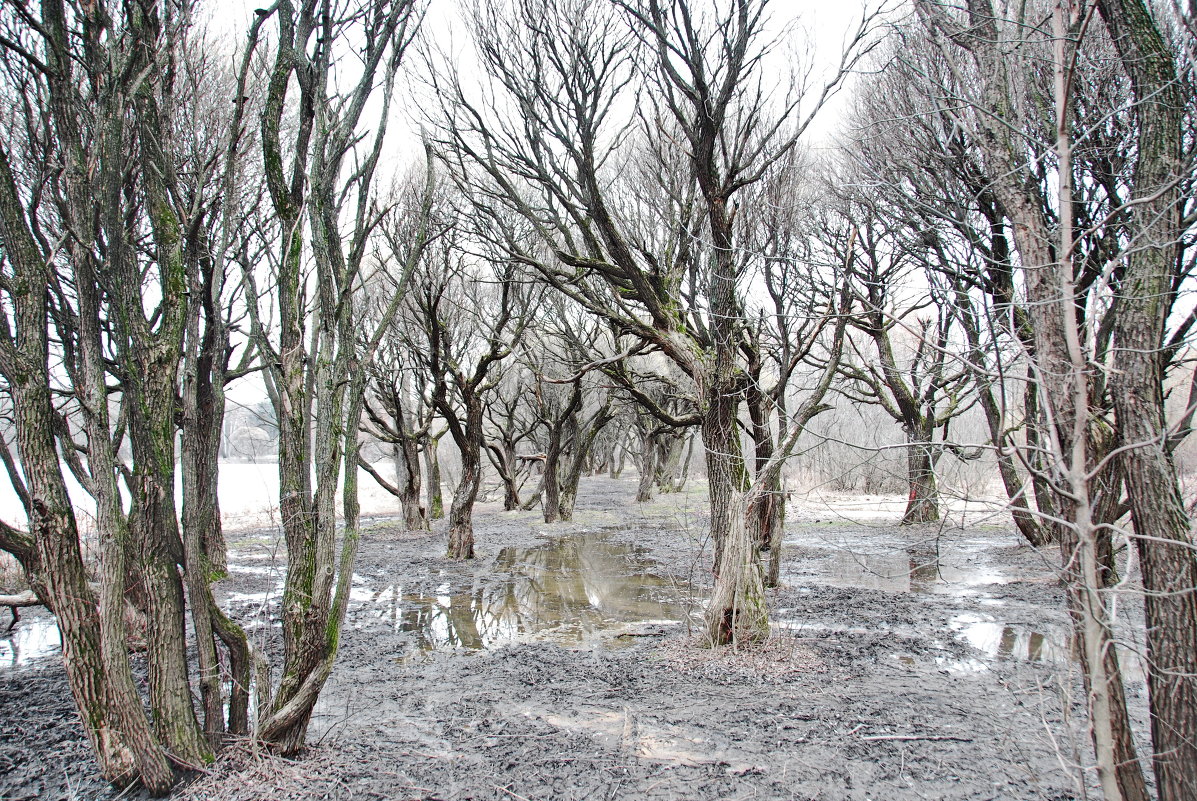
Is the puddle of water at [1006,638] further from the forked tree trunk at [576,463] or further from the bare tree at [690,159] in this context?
the forked tree trunk at [576,463]

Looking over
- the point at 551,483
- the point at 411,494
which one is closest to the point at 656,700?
the point at 411,494

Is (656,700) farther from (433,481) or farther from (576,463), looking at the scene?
(433,481)

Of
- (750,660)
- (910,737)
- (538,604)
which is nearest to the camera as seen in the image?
(910,737)

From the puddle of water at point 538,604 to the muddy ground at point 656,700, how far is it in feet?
0.18

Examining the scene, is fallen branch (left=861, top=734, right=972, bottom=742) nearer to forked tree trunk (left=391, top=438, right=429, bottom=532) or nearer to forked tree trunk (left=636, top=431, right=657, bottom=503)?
forked tree trunk (left=391, top=438, right=429, bottom=532)

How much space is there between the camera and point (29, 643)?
7242 mm

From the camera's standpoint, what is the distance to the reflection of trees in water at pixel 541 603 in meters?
7.89

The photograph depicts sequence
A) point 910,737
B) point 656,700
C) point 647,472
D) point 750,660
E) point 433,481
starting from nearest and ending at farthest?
point 910,737, point 656,700, point 750,660, point 433,481, point 647,472

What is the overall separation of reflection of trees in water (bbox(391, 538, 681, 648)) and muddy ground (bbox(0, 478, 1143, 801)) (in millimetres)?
55

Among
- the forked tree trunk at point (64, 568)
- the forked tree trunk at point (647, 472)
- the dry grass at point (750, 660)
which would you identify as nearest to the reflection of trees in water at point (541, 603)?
the dry grass at point (750, 660)

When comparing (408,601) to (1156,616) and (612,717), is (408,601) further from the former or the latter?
(1156,616)

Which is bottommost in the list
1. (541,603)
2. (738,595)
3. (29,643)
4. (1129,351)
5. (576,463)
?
(541,603)

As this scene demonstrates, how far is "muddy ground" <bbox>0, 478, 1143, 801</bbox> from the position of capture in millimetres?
3783

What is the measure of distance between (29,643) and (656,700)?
651 centimetres
